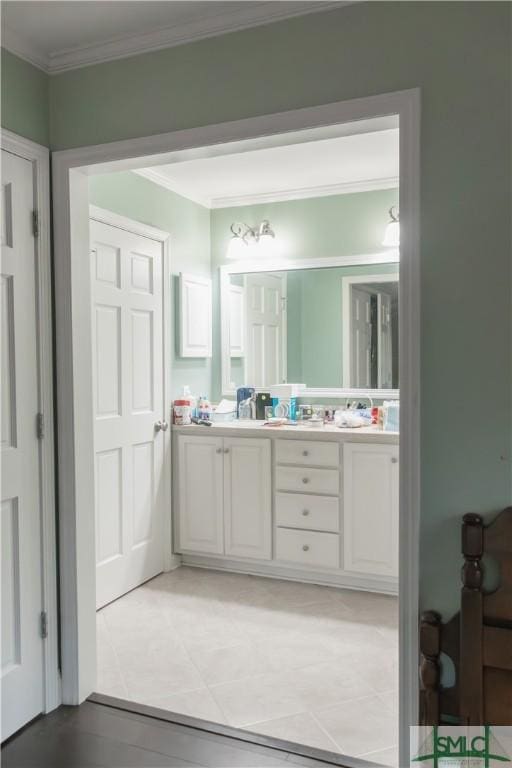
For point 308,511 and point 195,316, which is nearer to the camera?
point 308,511

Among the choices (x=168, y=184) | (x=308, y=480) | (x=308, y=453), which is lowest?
(x=308, y=480)

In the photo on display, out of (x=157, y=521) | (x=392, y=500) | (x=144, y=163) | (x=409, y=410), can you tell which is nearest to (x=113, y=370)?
(x=157, y=521)

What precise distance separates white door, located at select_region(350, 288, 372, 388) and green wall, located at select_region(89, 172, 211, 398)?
1.07 meters

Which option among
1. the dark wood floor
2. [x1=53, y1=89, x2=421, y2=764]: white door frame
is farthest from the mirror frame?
the dark wood floor

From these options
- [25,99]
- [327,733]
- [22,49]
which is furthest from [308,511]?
[22,49]

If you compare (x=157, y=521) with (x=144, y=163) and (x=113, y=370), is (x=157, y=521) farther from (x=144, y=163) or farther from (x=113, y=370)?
(x=144, y=163)

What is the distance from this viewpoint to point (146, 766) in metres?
1.93

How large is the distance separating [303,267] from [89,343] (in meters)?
1.98

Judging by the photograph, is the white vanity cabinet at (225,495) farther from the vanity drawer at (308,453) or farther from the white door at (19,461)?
the white door at (19,461)

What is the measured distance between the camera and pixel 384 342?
3746 millimetres

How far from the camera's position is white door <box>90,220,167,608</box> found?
3160 millimetres

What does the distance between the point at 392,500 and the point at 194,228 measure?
7.30 ft

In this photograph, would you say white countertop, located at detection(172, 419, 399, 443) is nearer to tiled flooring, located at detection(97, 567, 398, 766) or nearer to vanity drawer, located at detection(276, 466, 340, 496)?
vanity drawer, located at detection(276, 466, 340, 496)

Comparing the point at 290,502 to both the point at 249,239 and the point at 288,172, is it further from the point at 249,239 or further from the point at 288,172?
the point at 288,172
